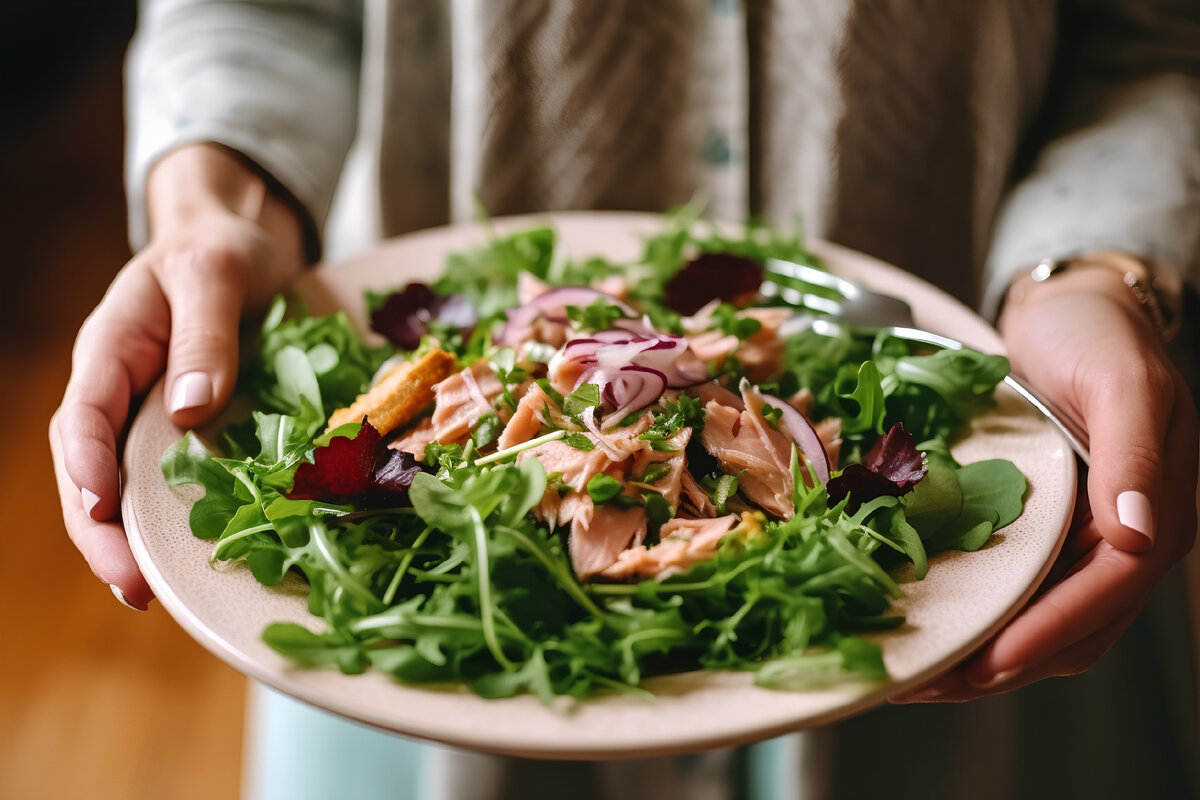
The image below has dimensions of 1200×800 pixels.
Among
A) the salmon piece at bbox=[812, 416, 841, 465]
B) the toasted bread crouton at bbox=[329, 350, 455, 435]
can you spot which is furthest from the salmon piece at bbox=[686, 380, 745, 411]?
the toasted bread crouton at bbox=[329, 350, 455, 435]

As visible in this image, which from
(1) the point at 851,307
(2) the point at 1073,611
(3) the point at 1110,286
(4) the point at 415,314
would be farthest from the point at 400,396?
(3) the point at 1110,286

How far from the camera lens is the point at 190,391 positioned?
3.85 ft

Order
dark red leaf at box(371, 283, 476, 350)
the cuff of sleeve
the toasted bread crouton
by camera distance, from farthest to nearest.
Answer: the cuff of sleeve
dark red leaf at box(371, 283, 476, 350)
the toasted bread crouton

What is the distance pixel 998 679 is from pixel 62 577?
288 centimetres

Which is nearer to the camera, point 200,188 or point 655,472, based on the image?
point 655,472

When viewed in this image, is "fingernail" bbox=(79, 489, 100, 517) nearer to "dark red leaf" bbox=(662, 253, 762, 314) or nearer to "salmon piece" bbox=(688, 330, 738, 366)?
"salmon piece" bbox=(688, 330, 738, 366)

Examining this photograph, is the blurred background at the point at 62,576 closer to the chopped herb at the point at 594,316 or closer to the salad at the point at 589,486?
the salad at the point at 589,486

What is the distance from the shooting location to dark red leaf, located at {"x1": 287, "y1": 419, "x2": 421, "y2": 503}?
1025mm

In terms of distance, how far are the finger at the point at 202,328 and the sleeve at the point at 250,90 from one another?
0.37 metres

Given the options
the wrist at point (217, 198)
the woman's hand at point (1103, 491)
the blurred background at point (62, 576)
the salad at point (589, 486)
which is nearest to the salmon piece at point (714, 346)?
the salad at point (589, 486)

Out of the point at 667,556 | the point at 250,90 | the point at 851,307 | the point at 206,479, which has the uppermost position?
the point at 250,90

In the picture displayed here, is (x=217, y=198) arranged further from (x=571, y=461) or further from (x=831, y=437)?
(x=831, y=437)

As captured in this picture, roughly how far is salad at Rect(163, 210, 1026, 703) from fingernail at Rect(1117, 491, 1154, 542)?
109 mm

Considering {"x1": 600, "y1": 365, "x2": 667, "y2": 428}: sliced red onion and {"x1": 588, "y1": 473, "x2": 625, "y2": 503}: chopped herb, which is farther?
{"x1": 600, "y1": 365, "x2": 667, "y2": 428}: sliced red onion
